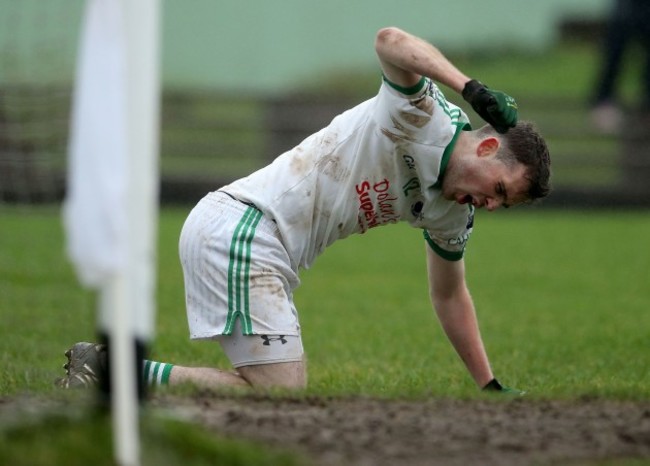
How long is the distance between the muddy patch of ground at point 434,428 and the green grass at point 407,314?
36 cm

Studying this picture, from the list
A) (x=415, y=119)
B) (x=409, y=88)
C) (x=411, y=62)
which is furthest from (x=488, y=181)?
(x=411, y=62)

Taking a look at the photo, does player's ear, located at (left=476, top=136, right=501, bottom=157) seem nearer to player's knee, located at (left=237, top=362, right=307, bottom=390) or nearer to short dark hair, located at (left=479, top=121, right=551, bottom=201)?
short dark hair, located at (left=479, top=121, right=551, bottom=201)

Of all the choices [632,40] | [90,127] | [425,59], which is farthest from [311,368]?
[632,40]

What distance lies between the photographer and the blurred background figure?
21.9 m

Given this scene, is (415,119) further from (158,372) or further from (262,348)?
(158,372)

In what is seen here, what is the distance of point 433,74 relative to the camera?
17.5ft

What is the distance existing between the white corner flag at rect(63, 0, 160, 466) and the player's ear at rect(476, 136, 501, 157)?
213 cm

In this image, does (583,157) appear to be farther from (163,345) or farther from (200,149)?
(163,345)

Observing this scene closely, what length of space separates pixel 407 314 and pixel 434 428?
5862mm

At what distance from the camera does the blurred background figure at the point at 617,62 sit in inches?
863

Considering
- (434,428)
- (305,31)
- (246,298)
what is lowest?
(434,428)

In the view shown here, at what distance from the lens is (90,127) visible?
3881 millimetres

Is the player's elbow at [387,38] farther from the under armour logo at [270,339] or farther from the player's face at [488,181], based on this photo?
the under armour logo at [270,339]

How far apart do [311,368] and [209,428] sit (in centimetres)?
318
